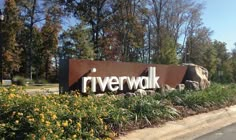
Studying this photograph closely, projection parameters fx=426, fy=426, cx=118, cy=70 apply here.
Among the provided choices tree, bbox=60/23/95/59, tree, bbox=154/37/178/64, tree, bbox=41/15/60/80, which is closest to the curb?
tree, bbox=60/23/95/59

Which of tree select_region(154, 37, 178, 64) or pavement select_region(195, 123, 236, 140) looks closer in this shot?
pavement select_region(195, 123, 236, 140)

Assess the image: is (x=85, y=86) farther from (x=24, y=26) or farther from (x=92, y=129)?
(x=24, y=26)

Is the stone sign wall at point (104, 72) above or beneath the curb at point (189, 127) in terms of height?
above

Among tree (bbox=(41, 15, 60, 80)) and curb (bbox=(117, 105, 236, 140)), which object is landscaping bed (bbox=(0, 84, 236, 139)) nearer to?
curb (bbox=(117, 105, 236, 140))

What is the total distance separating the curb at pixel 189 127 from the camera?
980cm

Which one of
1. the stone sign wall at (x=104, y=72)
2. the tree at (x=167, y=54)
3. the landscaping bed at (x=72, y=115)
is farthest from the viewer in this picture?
the tree at (x=167, y=54)

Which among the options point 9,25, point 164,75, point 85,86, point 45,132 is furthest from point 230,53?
point 45,132

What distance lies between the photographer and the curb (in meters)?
9.80

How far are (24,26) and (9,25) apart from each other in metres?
3.39

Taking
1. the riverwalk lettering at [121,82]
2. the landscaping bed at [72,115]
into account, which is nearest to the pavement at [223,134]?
the landscaping bed at [72,115]

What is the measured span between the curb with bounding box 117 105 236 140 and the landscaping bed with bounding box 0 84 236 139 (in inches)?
11.2

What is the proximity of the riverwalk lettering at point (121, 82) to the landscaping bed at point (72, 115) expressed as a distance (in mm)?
3104

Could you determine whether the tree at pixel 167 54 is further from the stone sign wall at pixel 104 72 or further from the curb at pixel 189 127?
the curb at pixel 189 127

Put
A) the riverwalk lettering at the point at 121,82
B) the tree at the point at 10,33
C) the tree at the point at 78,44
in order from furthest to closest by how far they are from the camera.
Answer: the tree at the point at 10,33
the tree at the point at 78,44
the riverwalk lettering at the point at 121,82
